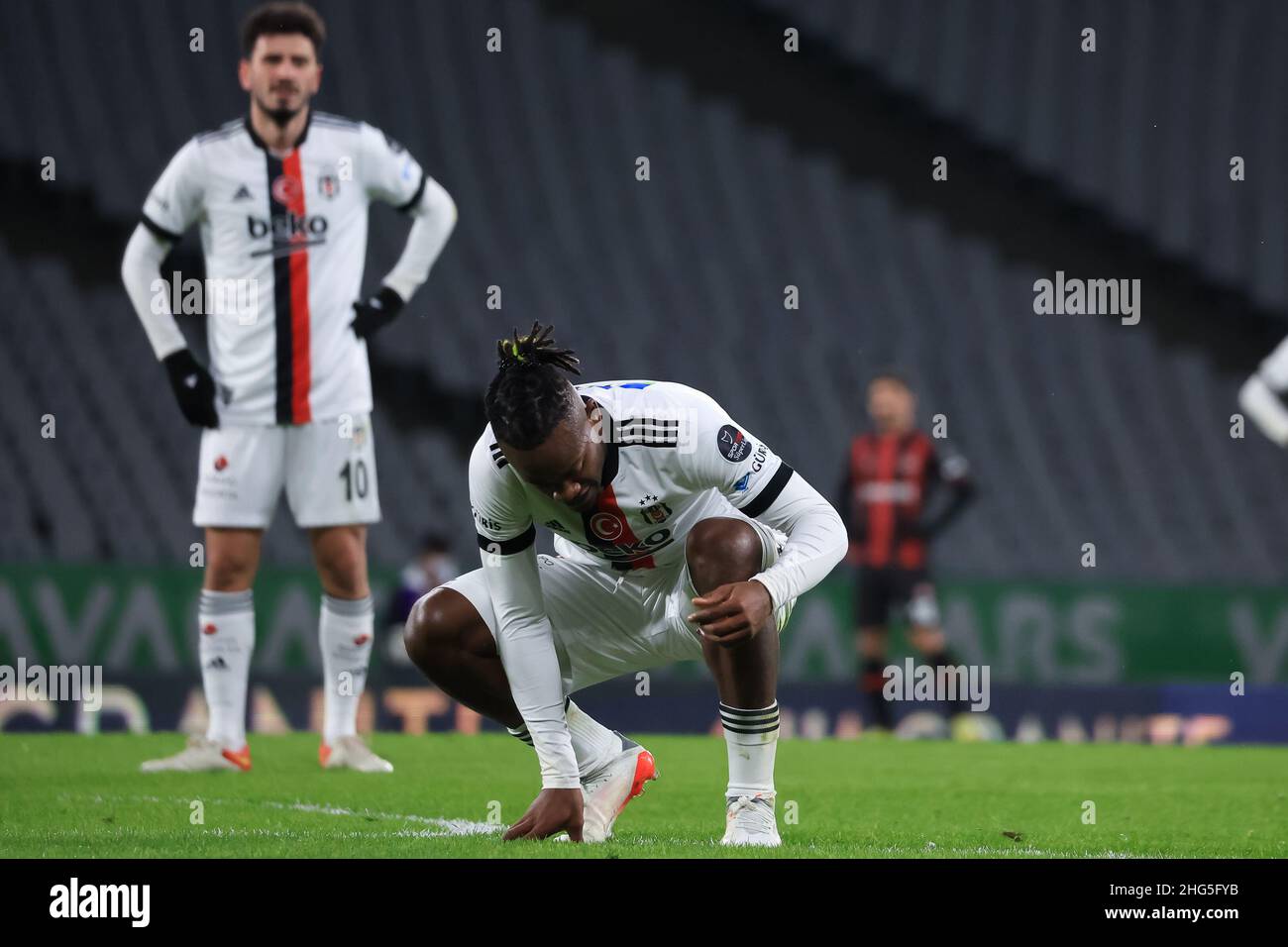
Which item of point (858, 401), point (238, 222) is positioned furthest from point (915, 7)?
point (238, 222)

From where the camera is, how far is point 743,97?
13008mm

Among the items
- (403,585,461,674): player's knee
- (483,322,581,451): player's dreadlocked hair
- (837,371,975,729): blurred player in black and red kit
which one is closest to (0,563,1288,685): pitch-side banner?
(837,371,975,729): blurred player in black and red kit

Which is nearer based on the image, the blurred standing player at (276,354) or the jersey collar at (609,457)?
the jersey collar at (609,457)

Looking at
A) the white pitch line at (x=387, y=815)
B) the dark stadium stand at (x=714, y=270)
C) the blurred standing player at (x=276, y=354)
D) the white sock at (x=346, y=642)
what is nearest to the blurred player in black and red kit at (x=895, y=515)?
the dark stadium stand at (x=714, y=270)

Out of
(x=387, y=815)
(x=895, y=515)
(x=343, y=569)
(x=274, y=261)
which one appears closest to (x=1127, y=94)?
(x=895, y=515)

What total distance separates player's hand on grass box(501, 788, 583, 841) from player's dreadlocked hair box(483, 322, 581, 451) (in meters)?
0.83

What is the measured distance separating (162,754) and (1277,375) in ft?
19.3

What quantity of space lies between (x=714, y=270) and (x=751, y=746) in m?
8.38

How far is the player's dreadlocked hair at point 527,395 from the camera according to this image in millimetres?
3639

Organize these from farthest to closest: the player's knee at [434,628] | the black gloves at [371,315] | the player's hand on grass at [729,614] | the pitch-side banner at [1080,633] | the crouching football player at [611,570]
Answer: the pitch-side banner at [1080,633], the black gloves at [371,315], the player's knee at [434,628], the crouching football player at [611,570], the player's hand on grass at [729,614]

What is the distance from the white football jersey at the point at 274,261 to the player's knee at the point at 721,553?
2.64 m

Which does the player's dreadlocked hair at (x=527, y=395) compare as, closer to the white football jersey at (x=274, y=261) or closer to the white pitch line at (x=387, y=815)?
the white pitch line at (x=387, y=815)

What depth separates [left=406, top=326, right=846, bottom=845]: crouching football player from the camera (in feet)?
12.2
